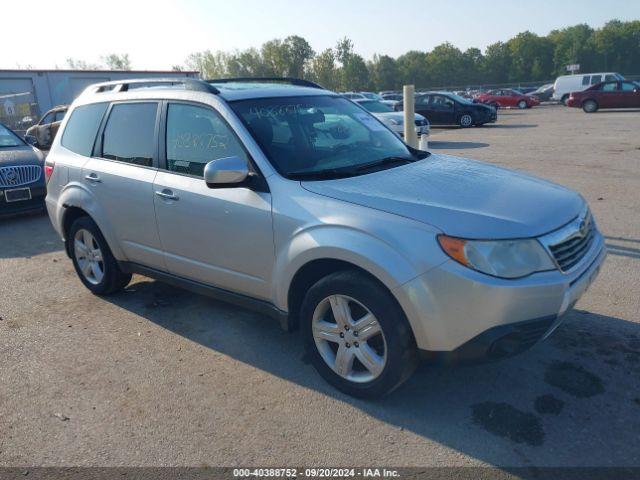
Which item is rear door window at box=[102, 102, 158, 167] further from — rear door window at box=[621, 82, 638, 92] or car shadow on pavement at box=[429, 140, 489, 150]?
rear door window at box=[621, 82, 638, 92]

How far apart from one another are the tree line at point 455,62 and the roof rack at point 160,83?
8750cm

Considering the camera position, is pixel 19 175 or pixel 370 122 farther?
pixel 19 175

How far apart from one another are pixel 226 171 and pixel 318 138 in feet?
3.03

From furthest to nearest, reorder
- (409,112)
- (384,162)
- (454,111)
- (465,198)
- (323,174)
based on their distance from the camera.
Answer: (454,111)
(409,112)
(384,162)
(323,174)
(465,198)

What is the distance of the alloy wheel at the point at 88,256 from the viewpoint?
5.16m

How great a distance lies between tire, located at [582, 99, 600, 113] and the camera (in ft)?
95.5

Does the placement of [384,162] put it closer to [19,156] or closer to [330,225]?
[330,225]

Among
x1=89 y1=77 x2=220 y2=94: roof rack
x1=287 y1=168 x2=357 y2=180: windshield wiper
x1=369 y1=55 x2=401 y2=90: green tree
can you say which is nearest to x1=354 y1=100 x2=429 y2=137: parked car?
x1=89 y1=77 x2=220 y2=94: roof rack

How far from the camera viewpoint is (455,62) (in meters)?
108

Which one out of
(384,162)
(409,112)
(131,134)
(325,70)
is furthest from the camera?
(325,70)

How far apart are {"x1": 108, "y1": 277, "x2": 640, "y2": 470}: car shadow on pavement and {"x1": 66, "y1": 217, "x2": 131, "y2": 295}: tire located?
1.03m

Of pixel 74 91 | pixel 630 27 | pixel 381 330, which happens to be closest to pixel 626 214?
pixel 381 330

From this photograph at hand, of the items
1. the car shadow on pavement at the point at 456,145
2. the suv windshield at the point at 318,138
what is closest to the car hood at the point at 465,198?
the suv windshield at the point at 318,138

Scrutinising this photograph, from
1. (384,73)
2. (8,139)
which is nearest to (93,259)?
(8,139)
